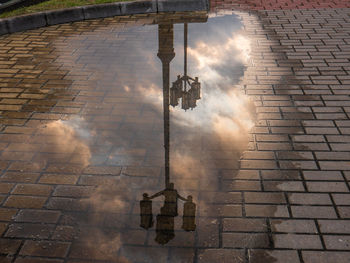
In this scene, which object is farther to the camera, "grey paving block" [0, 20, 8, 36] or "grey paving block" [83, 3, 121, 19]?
"grey paving block" [83, 3, 121, 19]

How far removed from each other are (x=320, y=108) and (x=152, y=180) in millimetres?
2365

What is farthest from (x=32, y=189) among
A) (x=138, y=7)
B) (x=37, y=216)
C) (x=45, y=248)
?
(x=138, y=7)

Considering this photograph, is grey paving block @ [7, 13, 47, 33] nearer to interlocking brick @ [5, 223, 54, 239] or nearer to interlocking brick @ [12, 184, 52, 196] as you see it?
interlocking brick @ [12, 184, 52, 196]

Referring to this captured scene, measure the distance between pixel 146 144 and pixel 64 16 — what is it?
15.9 ft

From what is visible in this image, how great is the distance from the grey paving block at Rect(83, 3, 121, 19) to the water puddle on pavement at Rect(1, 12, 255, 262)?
1.36 meters

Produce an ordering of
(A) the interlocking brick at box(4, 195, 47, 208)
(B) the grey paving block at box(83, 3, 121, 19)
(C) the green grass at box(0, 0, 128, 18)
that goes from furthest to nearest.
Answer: (B) the grey paving block at box(83, 3, 121, 19)
(C) the green grass at box(0, 0, 128, 18)
(A) the interlocking brick at box(4, 195, 47, 208)

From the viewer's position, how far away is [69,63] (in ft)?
19.5

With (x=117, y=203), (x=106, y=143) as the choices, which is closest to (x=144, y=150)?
(x=106, y=143)

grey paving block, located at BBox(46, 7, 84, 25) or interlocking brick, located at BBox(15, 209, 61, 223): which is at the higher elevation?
interlocking brick, located at BBox(15, 209, 61, 223)

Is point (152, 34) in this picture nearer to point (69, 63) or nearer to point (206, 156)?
point (69, 63)

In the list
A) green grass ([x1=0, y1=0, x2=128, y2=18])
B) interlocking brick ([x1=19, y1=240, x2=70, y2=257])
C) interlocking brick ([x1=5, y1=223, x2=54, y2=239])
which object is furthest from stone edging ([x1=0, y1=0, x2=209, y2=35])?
interlocking brick ([x1=19, y1=240, x2=70, y2=257])

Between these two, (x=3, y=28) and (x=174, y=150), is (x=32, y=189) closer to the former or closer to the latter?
(x=174, y=150)

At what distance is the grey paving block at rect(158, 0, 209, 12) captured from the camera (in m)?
8.09

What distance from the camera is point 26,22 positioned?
738cm
